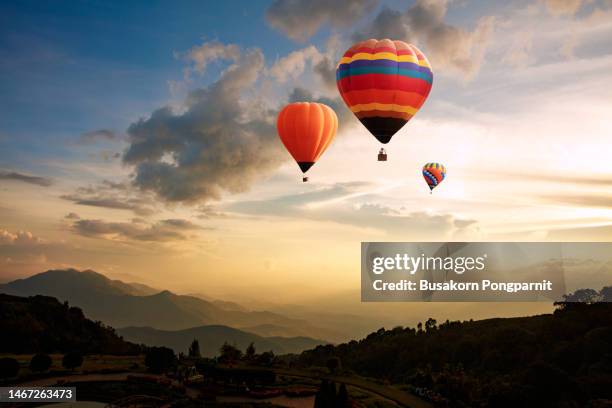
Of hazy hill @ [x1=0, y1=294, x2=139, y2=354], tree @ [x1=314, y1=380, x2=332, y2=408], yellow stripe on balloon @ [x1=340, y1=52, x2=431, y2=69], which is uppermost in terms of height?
yellow stripe on balloon @ [x1=340, y1=52, x2=431, y2=69]

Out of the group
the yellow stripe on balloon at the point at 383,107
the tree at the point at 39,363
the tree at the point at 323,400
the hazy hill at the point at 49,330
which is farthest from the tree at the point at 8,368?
the yellow stripe on balloon at the point at 383,107

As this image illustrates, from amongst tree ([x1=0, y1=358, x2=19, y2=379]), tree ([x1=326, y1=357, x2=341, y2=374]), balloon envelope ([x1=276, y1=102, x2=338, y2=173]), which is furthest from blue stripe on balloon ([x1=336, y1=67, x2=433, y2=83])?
tree ([x1=0, y1=358, x2=19, y2=379])

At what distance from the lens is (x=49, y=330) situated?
347ft

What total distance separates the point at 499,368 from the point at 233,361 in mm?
55667

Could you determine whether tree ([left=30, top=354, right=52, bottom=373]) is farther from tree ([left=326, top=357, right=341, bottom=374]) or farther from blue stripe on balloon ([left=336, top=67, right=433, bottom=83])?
blue stripe on balloon ([left=336, top=67, right=433, bottom=83])

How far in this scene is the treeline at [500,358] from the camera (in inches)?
2351

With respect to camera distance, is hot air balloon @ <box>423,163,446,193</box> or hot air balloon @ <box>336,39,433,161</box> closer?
hot air balloon @ <box>336,39,433,161</box>

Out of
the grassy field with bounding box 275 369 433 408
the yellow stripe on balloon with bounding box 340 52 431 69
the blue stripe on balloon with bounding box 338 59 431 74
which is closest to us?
the blue stripe on balloon with bounding box 338 59 431 74

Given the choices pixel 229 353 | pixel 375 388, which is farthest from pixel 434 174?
pixel 229 353

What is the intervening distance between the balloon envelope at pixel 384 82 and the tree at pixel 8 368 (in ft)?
134

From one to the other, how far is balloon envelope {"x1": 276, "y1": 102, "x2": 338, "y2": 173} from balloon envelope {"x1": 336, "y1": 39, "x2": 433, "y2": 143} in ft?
12.1

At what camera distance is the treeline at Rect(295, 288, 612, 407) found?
59.7 meters

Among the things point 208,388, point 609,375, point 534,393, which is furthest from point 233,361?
point 609,375

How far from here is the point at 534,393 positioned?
195 feet
